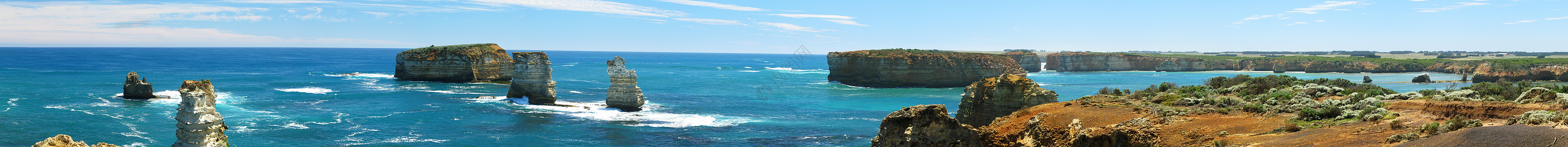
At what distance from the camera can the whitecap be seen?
188 feet

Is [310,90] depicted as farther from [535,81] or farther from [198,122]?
[198,122]

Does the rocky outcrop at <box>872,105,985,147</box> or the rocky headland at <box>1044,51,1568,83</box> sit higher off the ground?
the rocky outcrop at <box>872,105,985,147</box>

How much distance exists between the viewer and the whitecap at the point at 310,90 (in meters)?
57.2

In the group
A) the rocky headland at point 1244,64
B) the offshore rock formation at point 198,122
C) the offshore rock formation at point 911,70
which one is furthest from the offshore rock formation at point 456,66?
the rocky headland at point 1244,64

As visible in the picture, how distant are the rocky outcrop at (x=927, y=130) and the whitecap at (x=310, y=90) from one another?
52334 millimetres

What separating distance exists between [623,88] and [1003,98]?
69.2 feet

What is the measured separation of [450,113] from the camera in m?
40.0

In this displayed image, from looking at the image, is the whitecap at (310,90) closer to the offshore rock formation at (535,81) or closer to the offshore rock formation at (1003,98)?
the offshore rock formation at (535,81)

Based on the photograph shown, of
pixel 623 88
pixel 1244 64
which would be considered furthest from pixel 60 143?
pixel 1244 64

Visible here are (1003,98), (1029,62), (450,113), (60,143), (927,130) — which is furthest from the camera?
(1029,62)

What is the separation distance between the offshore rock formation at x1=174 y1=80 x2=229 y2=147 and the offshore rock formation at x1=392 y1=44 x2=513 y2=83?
5795 cm

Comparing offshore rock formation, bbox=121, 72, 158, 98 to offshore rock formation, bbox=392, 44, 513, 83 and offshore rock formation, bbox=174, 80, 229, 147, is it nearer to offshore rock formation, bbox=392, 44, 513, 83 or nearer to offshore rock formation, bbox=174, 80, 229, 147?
offshore rock formation, bbox=392, 44, 513, 83

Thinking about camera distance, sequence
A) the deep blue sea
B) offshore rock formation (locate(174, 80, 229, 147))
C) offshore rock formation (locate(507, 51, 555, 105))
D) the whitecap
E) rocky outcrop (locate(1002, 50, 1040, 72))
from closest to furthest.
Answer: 1. offshore rock formation (locate(174, 80, 229, 147))
2. the deep blue sea
3. offshore rock formation (locate(507, 51, 555, 105))
4. the whitecap
5. rocky outcrop (locate(1002, 50, 1040, 72))

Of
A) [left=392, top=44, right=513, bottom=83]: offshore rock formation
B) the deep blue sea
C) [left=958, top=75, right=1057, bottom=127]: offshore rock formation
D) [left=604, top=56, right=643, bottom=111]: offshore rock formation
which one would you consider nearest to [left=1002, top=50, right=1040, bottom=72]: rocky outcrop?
the deep blue sea
